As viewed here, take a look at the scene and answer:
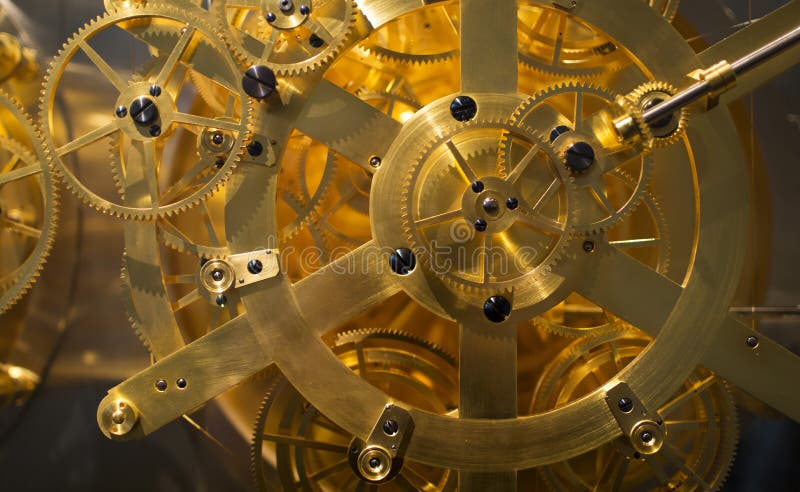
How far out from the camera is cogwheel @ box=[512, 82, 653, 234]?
1028 millimetres

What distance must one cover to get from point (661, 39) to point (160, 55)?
37.8 inches

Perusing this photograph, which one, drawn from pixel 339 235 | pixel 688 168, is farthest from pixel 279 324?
pixel 688 168

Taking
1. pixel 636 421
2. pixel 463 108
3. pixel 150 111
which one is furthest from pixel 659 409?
pixel 150 111

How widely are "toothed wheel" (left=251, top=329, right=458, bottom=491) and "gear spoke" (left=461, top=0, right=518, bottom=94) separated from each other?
20.5 inches

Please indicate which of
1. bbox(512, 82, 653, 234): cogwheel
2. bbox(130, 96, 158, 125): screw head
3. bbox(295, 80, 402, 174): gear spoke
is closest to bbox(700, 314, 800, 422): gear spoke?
bbox(512, 82, 653, 234): cogwheel

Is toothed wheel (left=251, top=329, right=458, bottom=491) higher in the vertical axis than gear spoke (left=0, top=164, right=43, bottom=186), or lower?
lower

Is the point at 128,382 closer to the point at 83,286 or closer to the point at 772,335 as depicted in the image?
the point at 83,286

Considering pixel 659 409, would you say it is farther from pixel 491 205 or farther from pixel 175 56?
pixel 175 56

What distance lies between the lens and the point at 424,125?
1.08 m

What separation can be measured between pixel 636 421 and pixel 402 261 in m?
0.53

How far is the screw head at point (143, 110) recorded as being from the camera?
103 centimetres

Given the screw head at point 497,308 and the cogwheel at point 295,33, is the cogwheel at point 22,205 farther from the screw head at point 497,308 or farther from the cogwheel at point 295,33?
the screw head at point 497,308

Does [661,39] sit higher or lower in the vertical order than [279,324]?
higher

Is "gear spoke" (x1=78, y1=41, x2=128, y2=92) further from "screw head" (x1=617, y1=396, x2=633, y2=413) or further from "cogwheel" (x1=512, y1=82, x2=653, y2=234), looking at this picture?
"screw head" (x1=617, y1=396, x2=633, y2=413)
